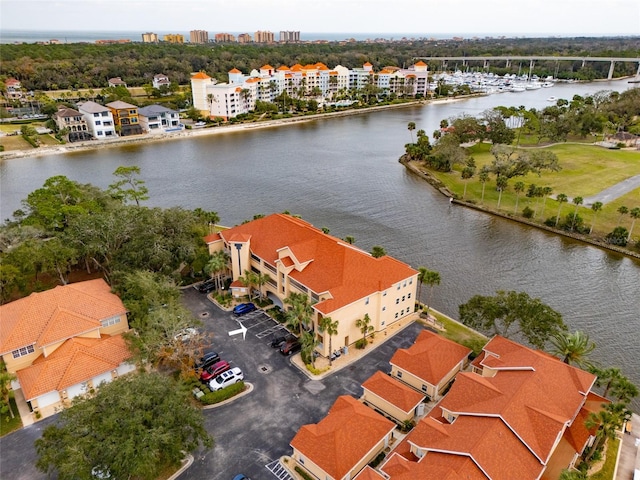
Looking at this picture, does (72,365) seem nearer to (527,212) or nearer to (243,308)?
(243,308)

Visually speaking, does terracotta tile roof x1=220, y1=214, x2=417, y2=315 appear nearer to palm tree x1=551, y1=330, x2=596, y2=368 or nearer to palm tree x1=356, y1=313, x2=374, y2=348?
palm tree x1=356, y1=313, x2=374, y2=348

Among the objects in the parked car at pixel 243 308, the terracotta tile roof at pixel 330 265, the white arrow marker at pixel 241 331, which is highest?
the terracotta tile roof at pixel 330 265

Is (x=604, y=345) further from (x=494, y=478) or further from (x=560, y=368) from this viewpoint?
(x=494, y=478)

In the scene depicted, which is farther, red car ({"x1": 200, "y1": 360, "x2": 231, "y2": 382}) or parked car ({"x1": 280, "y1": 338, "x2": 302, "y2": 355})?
parked car ({"x1": 280, "y1": 338, "x2": 302, "y2": 355})

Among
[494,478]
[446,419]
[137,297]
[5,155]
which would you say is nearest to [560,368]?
[446,419]

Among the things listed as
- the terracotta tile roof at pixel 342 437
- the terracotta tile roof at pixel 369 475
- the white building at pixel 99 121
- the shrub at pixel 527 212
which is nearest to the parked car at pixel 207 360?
the terracotta tile roof at pixel 342 437

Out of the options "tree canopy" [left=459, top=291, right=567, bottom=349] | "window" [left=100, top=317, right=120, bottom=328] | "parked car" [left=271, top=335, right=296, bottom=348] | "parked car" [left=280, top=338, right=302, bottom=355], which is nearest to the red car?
"parked car" [left=271, top=335, right=296, bottom=348]

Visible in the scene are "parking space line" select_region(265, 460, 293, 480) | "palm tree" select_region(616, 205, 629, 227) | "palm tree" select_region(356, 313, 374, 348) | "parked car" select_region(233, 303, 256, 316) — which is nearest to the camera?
"parking space line" select_region(265, 460, 293, 480)

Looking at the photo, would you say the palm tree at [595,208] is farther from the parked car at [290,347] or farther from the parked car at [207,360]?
the parked car at [207,360]
